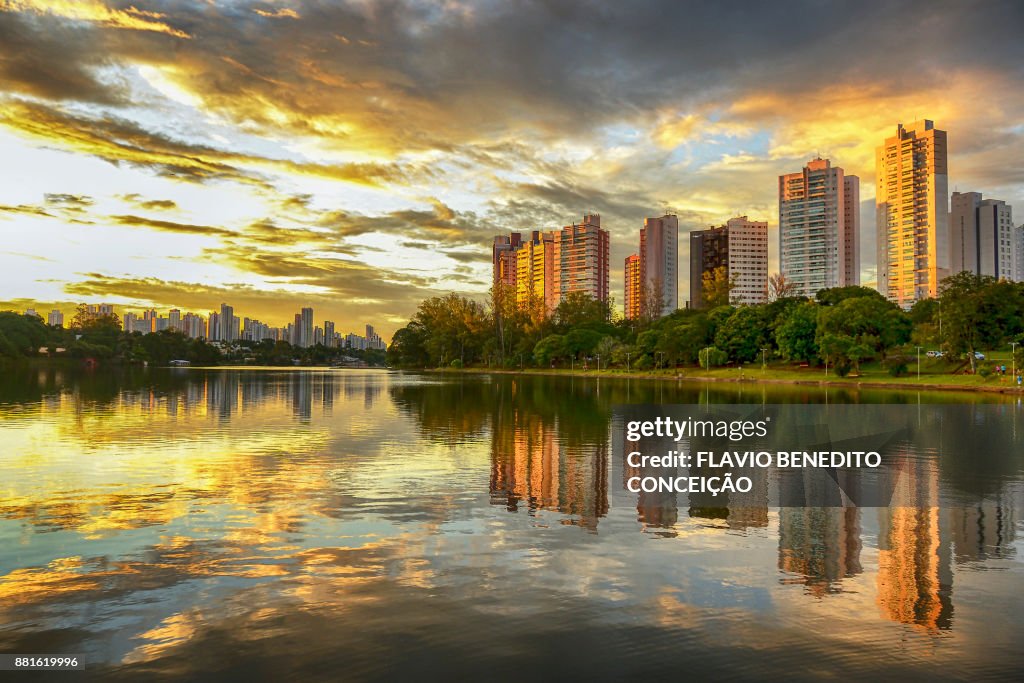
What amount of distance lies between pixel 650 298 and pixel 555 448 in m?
A: 170

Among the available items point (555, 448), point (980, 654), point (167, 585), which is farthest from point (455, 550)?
point (555, 448)

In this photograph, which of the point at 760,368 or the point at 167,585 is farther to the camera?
the point at 760,368

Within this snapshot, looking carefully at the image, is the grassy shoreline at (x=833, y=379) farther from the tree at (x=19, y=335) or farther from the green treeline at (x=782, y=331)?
the tree at (x=19, y=335)

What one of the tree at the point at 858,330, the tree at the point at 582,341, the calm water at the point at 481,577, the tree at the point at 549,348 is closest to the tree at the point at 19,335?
the tree at the point at 549,348

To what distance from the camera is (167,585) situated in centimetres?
1048

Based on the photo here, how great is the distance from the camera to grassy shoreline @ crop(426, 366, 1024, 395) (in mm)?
78188

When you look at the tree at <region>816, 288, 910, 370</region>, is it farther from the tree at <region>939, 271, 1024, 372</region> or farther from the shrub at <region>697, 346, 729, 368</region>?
the shrub at <region>697, 346, 729, 368</region>

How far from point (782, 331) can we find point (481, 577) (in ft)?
368

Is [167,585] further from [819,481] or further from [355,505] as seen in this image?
[819,481]

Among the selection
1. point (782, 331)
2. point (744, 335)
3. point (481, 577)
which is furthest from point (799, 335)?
point (481, 577)

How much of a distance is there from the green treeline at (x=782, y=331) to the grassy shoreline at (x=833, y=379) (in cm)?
224

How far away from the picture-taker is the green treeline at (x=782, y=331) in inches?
3489

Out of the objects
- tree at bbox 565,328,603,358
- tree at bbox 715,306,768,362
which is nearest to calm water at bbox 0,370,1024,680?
tree at bbox 715,306,768,362

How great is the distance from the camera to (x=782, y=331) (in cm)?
11338
